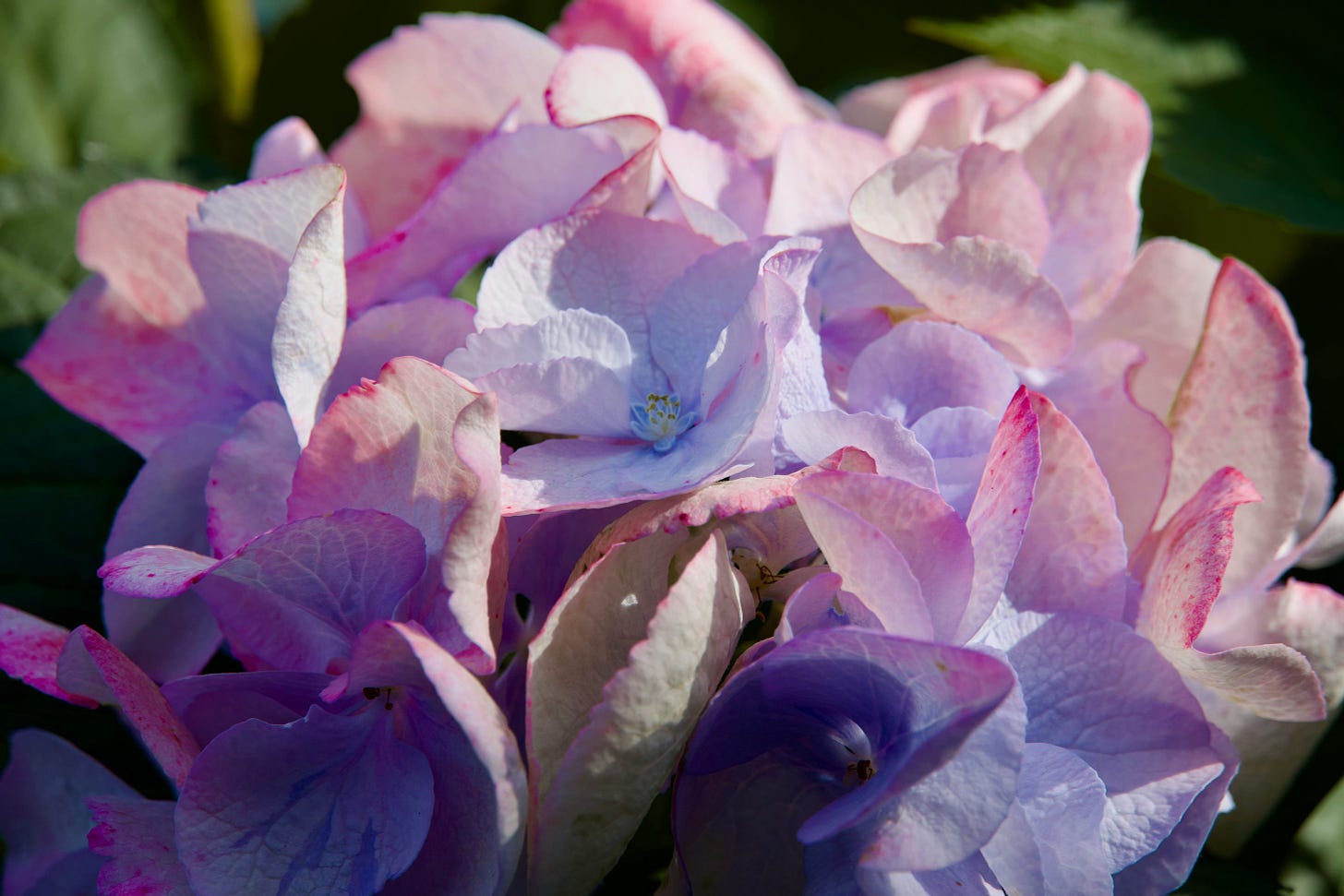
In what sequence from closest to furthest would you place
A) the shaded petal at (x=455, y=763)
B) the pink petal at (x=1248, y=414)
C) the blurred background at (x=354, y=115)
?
the shaded petal at (x=455, y=763), the pink petal at (x=1248, y=414), the blurred background at (x=354, y=115)

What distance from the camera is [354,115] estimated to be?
30.1 inches

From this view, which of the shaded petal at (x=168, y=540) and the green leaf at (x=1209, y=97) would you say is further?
the green leaf at (x=1209, y=97)

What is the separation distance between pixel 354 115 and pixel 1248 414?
0.59 metres

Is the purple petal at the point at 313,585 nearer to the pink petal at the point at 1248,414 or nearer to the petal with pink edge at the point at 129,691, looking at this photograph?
the petal with pink edge at the point at 129,691

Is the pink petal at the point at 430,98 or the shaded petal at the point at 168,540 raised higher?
the pink petal at the point at 430,98

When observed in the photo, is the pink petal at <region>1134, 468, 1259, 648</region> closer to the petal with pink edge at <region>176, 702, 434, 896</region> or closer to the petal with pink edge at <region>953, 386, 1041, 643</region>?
the petal with pink edge at <region>953, 386, 1041, 643</region>

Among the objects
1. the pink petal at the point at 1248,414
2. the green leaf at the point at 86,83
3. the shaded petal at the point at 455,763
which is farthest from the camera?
the green leaf at the point at 86,83

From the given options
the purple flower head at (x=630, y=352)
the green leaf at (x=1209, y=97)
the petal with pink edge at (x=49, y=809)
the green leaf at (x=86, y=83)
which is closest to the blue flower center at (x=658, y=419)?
the purple flower head at (x=630, y=352)

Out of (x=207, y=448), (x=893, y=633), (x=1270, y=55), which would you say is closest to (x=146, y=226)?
(x=207, y=448)

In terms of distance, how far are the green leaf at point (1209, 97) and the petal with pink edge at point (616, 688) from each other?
15.9 inches

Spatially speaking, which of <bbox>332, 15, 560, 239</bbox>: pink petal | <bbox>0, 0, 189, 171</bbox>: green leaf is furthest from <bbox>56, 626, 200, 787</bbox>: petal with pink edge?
<bbox>0, 0, 189, 171</bbox>: green leaf

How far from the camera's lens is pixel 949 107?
18.8 inches

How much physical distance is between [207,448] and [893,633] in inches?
9.6

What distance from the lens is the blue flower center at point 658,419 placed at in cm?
34
